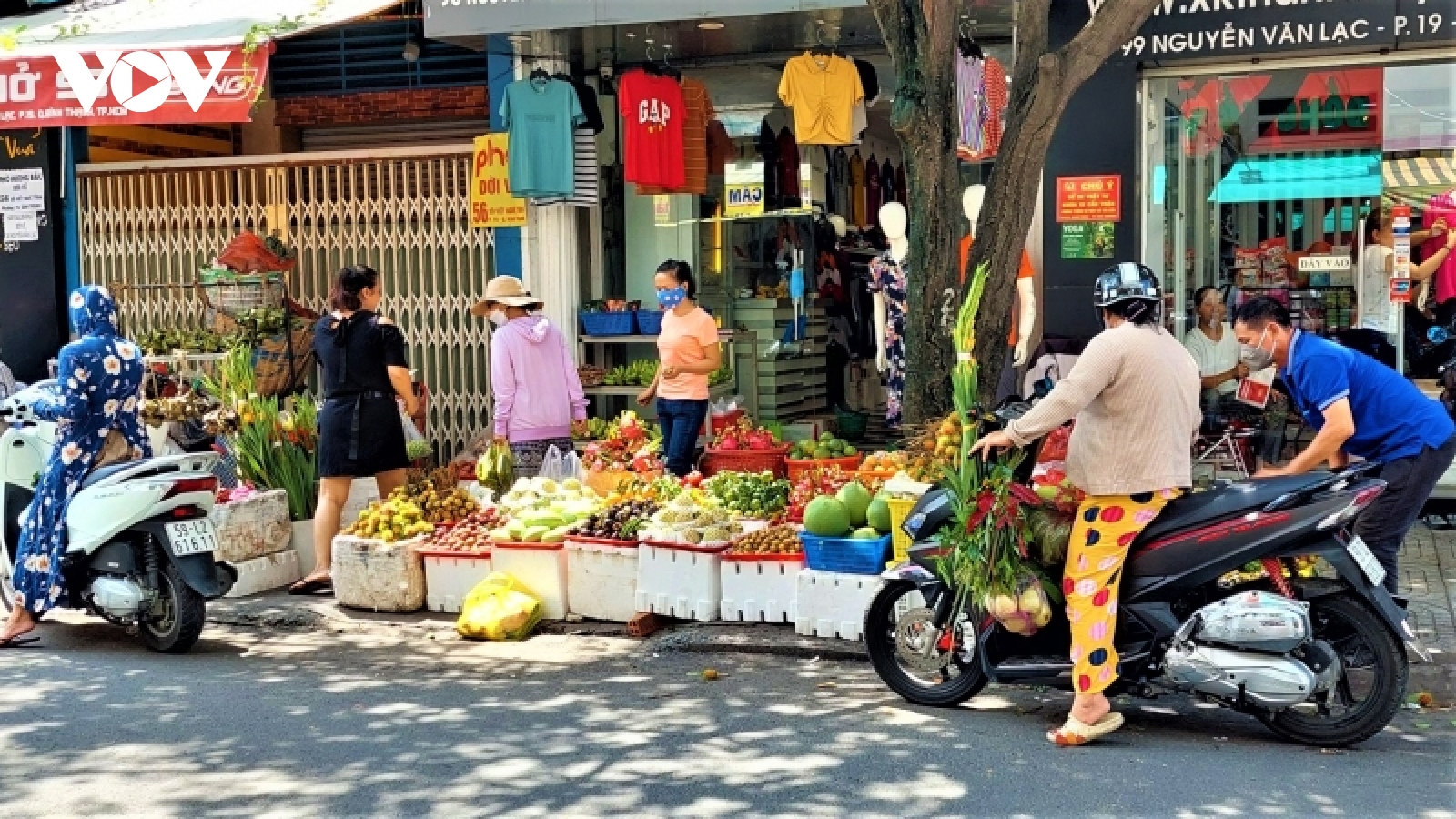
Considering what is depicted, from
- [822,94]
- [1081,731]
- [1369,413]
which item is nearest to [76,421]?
[1081,731]

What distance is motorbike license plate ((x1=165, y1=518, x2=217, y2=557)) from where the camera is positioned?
748cm

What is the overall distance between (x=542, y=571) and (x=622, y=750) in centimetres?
268

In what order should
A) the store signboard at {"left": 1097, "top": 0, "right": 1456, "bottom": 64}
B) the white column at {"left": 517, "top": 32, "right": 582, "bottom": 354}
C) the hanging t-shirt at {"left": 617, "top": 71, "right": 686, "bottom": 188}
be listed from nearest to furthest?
the store signboard at {"left": 1097, "top": 0, "right": 1456, "bottom": 64} < the hanging t-shirt at {"left": 617, "top": 71, "right": 686, "bottom": 188} < the white column at {"left": 517, "top": 32, "right": 582, "bottom": 354}

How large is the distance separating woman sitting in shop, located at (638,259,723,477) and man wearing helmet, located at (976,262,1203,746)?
428 centimetres

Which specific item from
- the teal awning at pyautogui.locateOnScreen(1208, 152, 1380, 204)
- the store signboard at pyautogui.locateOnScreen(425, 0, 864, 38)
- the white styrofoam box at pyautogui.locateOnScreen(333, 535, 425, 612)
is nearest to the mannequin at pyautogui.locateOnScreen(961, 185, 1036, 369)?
the teal awning at pyautogui.locateOnScreen(1208, 152, 1380, 204)

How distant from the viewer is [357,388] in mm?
8922

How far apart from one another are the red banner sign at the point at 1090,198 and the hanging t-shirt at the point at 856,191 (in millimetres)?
3687

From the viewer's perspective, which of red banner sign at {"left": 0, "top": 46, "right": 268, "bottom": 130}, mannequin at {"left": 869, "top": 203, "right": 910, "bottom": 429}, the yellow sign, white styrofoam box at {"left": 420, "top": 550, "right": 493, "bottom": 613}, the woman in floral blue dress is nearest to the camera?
the woman in floral blue dress

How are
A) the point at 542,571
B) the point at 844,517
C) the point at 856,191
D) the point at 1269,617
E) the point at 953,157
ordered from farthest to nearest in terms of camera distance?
the point at 856,191, the point at 542,571, the point at 844,517, the point at 953,157, the point at 1269,617

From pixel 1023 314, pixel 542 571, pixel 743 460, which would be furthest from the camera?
pixel 743 460

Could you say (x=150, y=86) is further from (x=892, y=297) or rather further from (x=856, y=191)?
(x=856, y=191)

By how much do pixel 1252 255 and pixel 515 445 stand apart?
5.51 metres

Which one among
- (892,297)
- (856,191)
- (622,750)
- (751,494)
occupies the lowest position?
(622,750)

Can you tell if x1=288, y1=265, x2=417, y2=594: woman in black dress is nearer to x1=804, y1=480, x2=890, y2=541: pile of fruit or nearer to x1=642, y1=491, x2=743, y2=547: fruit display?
x1=642, y1=491, x2=743, y2=547: fruit display
